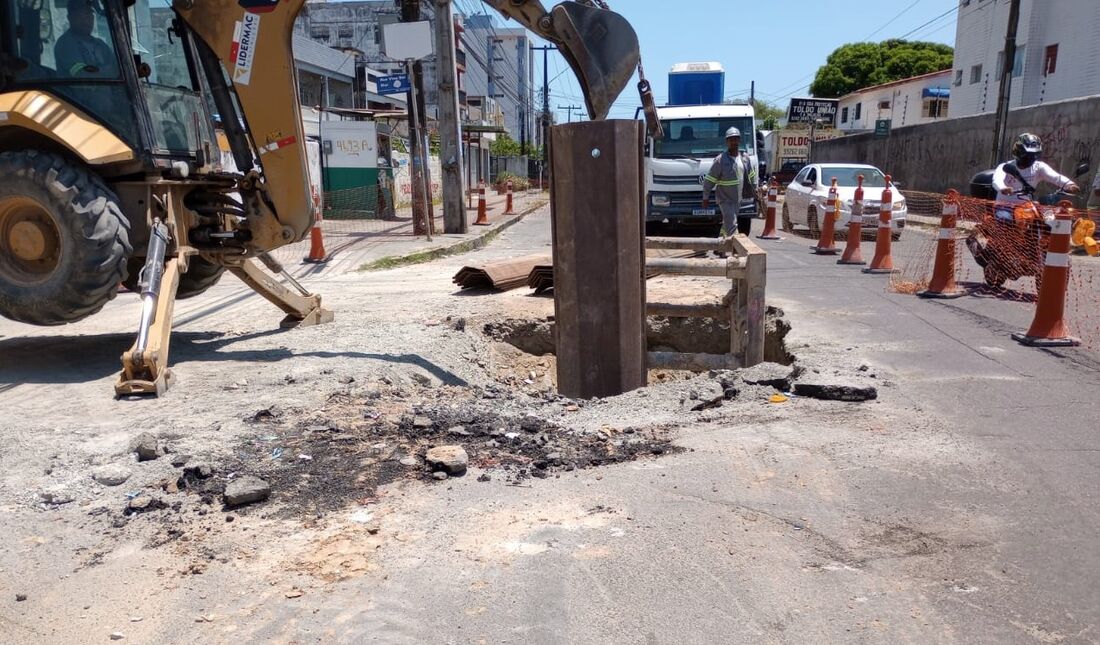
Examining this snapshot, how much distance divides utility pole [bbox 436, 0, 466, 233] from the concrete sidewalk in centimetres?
52

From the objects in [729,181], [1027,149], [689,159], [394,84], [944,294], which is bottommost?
[944,294]

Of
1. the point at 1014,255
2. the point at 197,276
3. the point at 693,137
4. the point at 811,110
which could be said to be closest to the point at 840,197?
the point at 693,137

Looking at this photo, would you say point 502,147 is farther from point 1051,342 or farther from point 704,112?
point 1051,342

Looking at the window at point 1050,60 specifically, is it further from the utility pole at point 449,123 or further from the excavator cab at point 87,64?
the excavator cab at point 87,64

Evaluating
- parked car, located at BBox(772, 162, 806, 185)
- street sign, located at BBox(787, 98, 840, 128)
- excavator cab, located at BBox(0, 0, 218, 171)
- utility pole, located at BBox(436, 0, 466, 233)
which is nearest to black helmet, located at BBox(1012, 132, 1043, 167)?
excavator cab, located at BBox(0, 0, 218, 171)

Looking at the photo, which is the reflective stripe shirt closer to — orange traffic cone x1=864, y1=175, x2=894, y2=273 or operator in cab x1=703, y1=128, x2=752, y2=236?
operator in cab x1=703, y1=128, x2=752, y2=236

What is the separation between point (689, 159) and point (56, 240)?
41.5ft

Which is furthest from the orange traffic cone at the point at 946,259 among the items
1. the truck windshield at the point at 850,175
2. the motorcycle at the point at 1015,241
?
the truck windshield at the point at 850,175

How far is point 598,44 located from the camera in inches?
219

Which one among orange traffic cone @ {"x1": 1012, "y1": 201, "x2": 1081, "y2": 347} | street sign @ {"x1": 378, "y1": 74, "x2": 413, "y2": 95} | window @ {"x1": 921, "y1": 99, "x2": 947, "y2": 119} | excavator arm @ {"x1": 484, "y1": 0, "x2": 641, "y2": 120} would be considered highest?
window @ {"x1": 921, "y1": 99, "x2": 947, "y2": 119}

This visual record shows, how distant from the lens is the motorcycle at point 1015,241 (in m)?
9.12

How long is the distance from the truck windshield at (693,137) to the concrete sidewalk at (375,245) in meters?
4.40

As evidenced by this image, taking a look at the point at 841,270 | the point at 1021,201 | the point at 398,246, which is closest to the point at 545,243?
the point at 398,246

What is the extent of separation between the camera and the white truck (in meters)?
16.5
